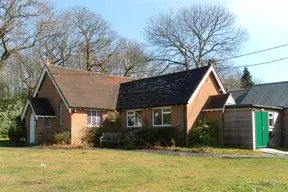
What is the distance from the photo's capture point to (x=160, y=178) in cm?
1115

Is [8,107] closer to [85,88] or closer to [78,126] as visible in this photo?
[85,88]

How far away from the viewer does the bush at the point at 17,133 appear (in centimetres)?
2964

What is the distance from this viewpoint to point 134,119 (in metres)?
29.2

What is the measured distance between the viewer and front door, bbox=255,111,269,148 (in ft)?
76.1

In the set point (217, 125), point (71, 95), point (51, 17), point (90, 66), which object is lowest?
point (217, 125)

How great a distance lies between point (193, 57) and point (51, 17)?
21.8 metres

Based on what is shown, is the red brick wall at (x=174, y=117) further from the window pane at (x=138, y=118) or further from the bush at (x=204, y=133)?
the bush at (x=204, y=133)

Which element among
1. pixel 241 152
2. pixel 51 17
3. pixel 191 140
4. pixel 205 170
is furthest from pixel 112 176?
pixel 51 17

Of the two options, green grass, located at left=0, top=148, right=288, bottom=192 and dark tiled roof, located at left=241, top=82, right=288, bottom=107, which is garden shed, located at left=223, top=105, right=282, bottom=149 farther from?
green grass, located at left=0, top=148, right=288, bottom=192

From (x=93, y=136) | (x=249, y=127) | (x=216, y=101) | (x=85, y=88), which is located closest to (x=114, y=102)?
(x=85, y=88)

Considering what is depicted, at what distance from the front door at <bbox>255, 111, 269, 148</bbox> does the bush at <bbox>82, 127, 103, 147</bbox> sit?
12741mm

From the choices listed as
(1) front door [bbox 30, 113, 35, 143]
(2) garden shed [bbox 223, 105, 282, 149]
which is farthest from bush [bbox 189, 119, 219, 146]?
(1) front door [bbox 30, 113, 35, 143]

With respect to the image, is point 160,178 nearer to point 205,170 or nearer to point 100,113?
point 205,170

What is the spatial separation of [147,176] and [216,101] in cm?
1537
